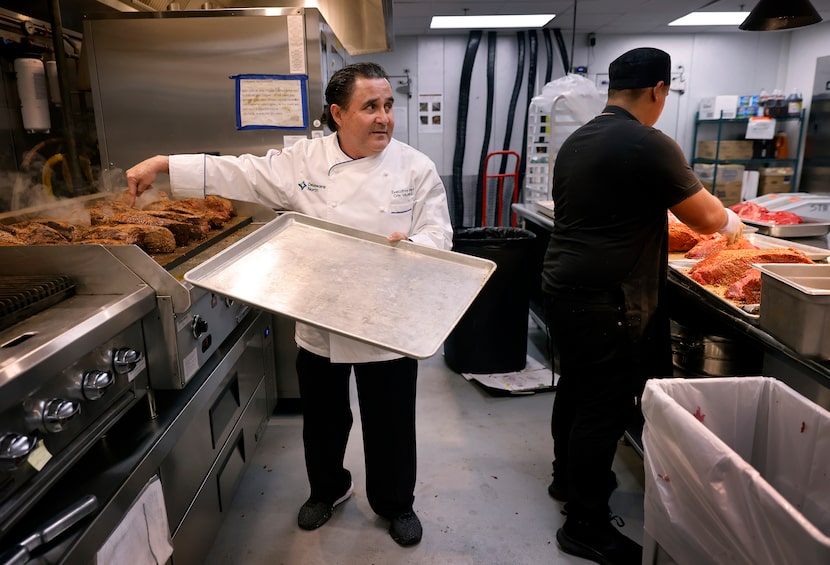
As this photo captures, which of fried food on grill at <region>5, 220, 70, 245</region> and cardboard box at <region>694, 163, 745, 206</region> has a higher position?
fried food on grill at <region>5, 220, 70, 245</region>

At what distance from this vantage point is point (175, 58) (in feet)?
8.52

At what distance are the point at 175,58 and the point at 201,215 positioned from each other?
1087mm

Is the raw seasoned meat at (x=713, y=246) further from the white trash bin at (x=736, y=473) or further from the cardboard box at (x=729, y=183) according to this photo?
the cardboard box at (x=729, y=183)

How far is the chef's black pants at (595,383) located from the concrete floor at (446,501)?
0.84 ft

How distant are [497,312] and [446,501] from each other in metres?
1.28

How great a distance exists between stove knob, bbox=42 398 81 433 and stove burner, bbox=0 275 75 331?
0.73 ft

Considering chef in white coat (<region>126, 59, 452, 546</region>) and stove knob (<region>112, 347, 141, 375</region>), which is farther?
chef in white coat (<region>126, 59, 452, 546</region>)

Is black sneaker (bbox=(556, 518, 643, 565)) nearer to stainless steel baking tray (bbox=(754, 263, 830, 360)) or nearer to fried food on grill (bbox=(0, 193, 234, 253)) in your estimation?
stainless steel baking tray (bbox=(754, 263, 830, 360))

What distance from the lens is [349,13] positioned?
3705mm

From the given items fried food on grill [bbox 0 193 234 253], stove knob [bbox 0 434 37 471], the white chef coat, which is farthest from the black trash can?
stove knob [bbox 0 434 37 471]

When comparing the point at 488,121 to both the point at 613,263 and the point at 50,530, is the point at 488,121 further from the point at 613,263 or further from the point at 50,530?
the point at 50,530

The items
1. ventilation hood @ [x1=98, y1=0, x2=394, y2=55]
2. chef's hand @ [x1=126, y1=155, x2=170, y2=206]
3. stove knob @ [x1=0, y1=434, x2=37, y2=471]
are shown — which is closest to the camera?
stove knob @ [x1=0, y1=434, x2=37, y2=471]

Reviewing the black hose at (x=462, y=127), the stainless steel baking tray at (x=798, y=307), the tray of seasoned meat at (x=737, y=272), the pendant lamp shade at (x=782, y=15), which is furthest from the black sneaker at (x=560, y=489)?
the black hose at (x=462, y=127)

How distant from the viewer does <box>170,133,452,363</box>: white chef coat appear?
70.6 inches
